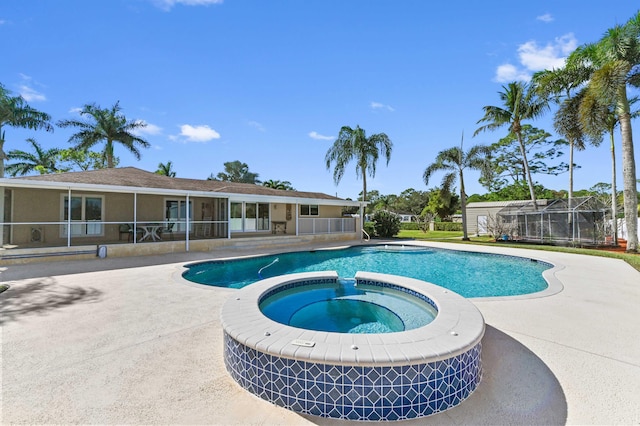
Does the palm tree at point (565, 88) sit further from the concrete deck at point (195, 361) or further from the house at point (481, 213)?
the concrete deck at point (195, 361)

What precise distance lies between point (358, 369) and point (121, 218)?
1520 cm

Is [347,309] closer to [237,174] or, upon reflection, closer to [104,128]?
[104,128]

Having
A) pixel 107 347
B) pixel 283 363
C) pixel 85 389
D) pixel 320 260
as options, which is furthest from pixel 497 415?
pixel 320 260

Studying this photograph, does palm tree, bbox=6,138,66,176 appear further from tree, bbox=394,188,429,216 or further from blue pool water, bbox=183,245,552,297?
tree, bbox=394,188,429,216

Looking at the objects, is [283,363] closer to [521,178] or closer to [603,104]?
[603,104]

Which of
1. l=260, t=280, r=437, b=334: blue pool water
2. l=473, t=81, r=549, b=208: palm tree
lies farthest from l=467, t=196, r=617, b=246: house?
l=260, t=280, r=437, b=334: blue pool water

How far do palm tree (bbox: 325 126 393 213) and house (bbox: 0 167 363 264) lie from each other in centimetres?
609

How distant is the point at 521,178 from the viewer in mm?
35719

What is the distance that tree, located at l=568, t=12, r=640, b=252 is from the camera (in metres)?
12.2

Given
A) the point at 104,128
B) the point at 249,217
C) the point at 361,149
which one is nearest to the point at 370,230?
the point at 361,149

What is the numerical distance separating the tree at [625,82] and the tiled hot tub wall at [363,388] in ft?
53.5

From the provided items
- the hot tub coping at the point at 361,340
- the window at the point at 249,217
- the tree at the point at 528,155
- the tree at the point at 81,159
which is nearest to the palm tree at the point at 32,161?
the tree at the point at 81,159

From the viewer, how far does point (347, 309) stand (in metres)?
6.16

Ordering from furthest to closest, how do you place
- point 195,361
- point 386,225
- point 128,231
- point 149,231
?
1. point 386,225
2. point 149,231
3. point 128,231
4. point 195,361
